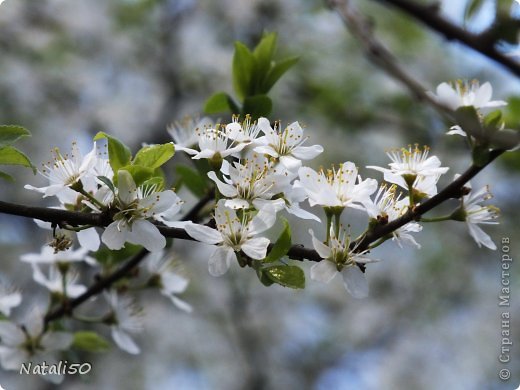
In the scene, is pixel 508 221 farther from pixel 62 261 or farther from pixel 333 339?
pixel 62 261

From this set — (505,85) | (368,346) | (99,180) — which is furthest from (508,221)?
(99,180)

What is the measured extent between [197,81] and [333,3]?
9.95 feet

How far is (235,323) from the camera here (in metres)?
4.27

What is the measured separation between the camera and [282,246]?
788mm

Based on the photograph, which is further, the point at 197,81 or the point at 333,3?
the point at 197,81

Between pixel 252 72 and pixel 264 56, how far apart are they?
3 cm

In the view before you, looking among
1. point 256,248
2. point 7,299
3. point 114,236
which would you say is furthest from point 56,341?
point 256,248

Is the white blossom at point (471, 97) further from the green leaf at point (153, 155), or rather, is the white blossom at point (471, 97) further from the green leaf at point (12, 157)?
the green leaf at point (12, 157)

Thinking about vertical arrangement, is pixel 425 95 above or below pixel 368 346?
above

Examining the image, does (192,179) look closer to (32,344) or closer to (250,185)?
(250,185)

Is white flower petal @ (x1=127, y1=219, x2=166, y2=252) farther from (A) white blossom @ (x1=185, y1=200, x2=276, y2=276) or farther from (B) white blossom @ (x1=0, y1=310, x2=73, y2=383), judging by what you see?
(B) white blossom @ (x1=0, y1=310, x2=73, y2=383)

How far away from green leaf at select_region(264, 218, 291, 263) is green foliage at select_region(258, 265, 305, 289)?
0.01m

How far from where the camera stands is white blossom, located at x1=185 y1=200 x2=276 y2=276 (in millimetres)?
793

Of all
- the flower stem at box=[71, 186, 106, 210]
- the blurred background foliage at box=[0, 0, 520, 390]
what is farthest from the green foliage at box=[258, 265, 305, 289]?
the blurred background foliage at box=[0, 0, 520, 390]
